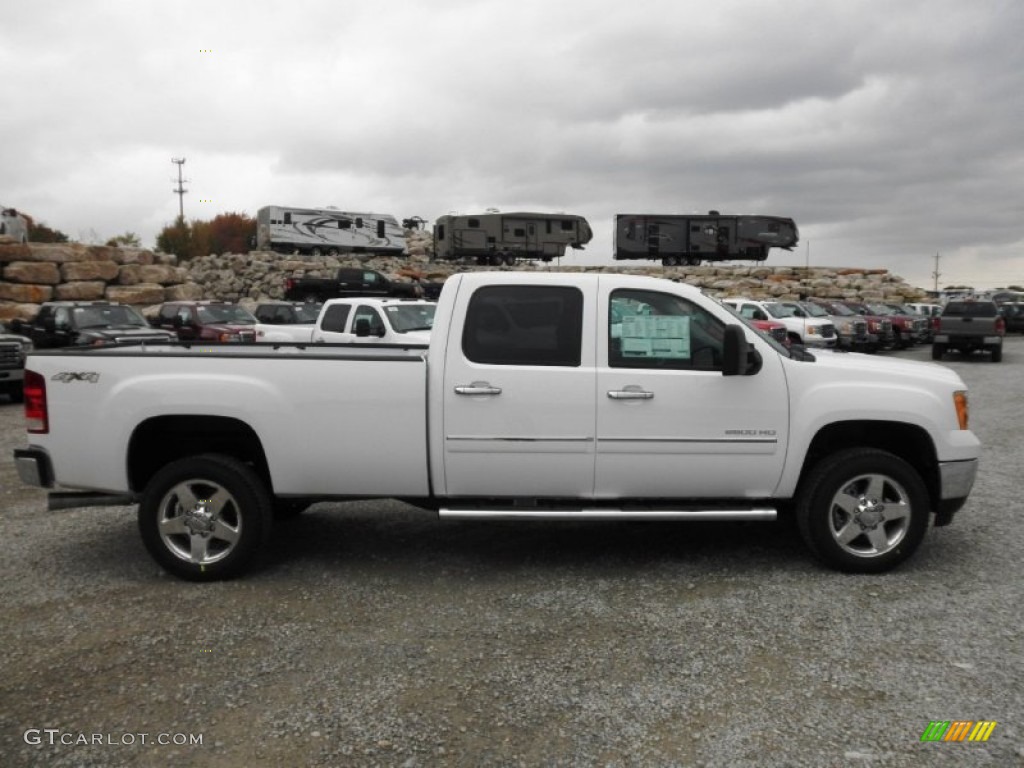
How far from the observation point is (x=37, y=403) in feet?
16.8

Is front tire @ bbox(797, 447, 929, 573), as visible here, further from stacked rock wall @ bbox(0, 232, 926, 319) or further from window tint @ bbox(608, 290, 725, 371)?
stacked rock wall @ bbox(0, 232, 926, 319)

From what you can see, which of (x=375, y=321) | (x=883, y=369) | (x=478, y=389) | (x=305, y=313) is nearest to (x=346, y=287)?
(x=305, y=313)

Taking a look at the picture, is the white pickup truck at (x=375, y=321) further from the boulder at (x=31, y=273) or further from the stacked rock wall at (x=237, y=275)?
the boulder at (x=31, y=273)

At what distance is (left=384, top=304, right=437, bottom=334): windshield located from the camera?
46.0 feet

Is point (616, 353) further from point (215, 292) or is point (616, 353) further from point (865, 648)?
point (215, 292)

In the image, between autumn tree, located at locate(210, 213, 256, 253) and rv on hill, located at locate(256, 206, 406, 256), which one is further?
autumn tree, located at locate(210, 213, 256, 253)

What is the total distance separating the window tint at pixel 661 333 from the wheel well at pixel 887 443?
95cm

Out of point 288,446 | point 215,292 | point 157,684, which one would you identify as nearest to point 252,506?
point 288,446

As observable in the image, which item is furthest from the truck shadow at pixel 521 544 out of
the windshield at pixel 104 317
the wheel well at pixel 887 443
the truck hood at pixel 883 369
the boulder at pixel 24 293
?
the boulder at pixel 24 293

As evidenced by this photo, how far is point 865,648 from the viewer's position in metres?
4.12

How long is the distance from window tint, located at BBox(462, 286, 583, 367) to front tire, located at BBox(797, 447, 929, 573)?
5.68ft

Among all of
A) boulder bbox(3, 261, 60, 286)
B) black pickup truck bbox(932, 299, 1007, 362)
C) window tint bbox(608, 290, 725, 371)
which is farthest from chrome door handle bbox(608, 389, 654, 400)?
boulder bbox(3, 261, 60, 286)

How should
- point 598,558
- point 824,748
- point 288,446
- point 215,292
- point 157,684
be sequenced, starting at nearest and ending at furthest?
1. point 824,748
2. point 157,684
3. point 288,446
4. point 598,558
5. point 215,292

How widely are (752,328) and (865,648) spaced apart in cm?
207
